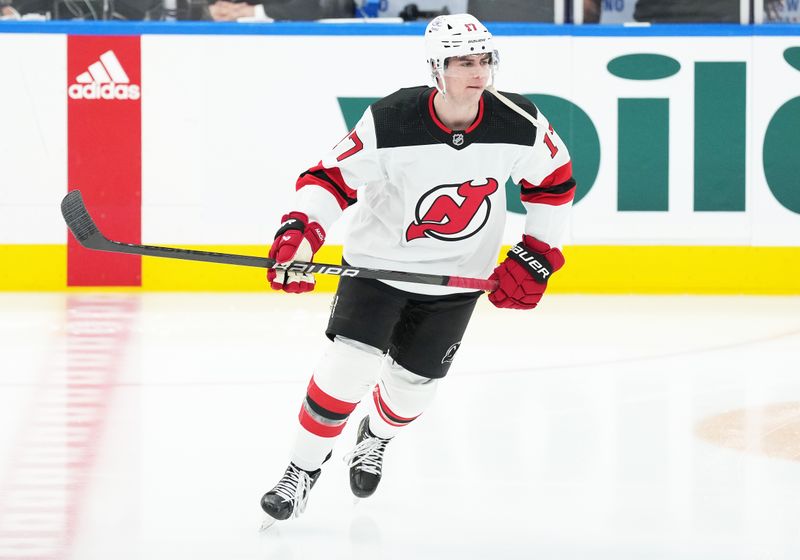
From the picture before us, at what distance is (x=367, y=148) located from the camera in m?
2.65

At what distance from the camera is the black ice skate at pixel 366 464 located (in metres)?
2.90

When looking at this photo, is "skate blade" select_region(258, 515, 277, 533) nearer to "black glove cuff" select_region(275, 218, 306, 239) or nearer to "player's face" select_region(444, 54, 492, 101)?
"black glove cuff" select_region(275, 218, 306, 239)

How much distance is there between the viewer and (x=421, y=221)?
2.70 metres

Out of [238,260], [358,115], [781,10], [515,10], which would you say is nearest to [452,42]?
[238,260]

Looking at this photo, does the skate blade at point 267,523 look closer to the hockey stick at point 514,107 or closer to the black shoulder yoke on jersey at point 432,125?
the black shoulder yoke on jersey at point 432,125

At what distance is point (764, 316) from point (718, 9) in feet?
5.66

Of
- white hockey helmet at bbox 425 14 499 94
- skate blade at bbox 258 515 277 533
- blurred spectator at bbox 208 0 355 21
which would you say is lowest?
skate blade at bbox 258 515 277 533

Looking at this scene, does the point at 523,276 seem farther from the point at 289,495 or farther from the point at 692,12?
the point at 692,12

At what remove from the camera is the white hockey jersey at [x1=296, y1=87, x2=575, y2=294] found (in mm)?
2645

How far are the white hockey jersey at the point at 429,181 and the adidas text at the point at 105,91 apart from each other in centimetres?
389

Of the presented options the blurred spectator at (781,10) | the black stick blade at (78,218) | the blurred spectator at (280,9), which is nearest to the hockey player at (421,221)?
the black stick blade at (78,218)

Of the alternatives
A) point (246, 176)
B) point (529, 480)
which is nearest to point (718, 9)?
point (246, 176)

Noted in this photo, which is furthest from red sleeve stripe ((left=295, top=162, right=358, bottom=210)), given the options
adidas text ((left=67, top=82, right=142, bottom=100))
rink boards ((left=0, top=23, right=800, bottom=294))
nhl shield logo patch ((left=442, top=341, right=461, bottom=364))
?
adidas text ((left=67, top=82, right=142, bottom=100))

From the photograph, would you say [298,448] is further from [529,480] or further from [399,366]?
[529,480]
